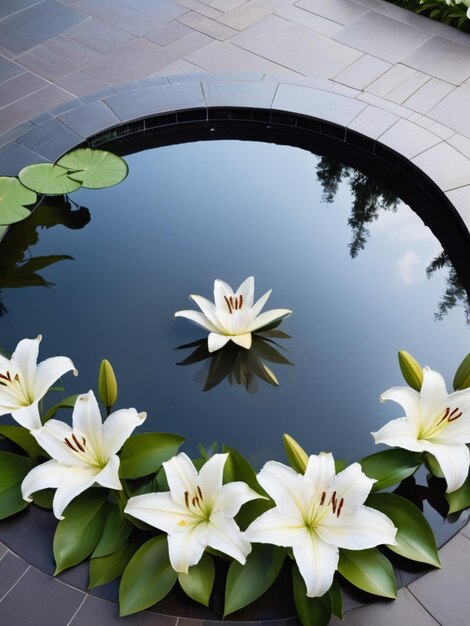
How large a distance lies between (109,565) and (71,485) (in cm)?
25

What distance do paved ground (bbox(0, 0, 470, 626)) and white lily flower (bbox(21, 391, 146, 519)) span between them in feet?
Result: 5.35

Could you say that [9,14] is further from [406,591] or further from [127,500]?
[406,591]

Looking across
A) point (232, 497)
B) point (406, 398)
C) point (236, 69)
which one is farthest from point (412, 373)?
point (236, 69)

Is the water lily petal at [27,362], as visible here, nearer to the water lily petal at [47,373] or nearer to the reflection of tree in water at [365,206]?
the water lily petal at [47,373]

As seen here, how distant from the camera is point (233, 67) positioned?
391 centimetres

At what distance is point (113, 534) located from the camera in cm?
205

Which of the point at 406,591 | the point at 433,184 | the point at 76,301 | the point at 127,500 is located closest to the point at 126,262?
the point at 76,301

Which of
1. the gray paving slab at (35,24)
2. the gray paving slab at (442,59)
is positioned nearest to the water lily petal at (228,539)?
the gray paving slab at (442,59)

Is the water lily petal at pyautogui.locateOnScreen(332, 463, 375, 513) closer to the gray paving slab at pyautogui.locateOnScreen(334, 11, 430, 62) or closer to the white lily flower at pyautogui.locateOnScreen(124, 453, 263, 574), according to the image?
the white lily flower at pyautogui.locateOnScreen(124, 453, 263, 574)

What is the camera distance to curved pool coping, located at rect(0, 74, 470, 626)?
10.9ft

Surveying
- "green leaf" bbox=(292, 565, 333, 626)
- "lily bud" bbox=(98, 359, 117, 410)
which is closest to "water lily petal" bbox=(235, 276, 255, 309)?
"lily bud" bbox=(98, 359, 117, 410)

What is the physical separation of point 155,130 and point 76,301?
3.90ft

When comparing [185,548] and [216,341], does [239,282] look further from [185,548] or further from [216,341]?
[185,548]

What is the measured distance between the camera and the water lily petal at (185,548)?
6.07 ft
